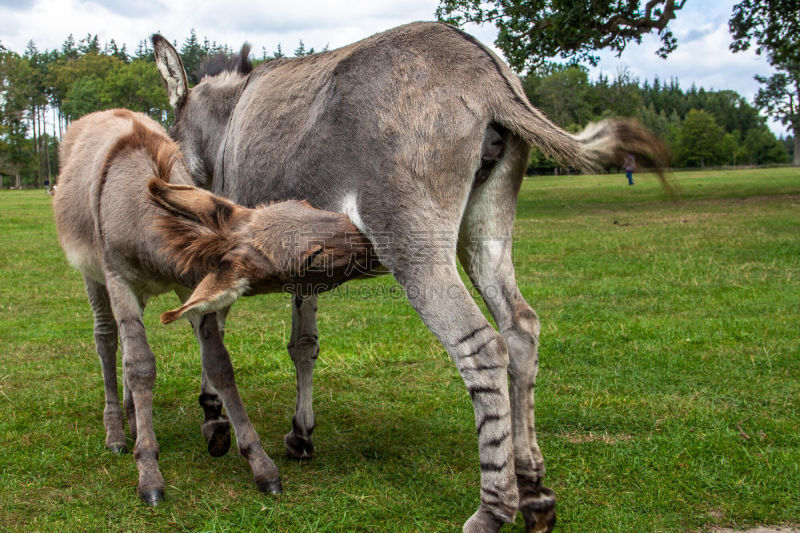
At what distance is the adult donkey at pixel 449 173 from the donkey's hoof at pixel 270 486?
4.22 feet

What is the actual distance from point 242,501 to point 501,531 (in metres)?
1.49

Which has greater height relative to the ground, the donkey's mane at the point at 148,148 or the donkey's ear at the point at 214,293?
the donkey's mane at the point at 148,148

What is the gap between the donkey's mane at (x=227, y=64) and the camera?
563cm

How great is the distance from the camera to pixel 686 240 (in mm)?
13633

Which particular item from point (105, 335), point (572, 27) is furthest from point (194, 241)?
point (572, 27)

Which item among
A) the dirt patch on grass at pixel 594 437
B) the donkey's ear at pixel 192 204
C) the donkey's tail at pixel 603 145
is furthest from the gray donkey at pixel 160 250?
the dirt patch on grass at pixel 594 437

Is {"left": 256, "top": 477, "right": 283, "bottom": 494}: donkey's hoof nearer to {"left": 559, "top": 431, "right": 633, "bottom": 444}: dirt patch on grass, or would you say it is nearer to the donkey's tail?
{"left": 559, "top": 431, "right": 633, "bottom": 444}: dirt patch on grass

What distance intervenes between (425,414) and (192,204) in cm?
265

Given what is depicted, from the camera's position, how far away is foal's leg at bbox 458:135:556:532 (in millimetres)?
3615

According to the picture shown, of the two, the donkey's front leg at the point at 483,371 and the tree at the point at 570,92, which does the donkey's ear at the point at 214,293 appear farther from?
the tree at the point at 570,92

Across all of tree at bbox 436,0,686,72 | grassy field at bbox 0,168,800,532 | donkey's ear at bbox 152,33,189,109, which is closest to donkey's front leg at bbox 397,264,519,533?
grassy field at bbox 0,168,800,532

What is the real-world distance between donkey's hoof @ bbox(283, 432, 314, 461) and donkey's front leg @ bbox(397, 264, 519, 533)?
5.23ft

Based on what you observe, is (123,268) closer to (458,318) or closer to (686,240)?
(458,318)

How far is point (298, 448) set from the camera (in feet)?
14.8
